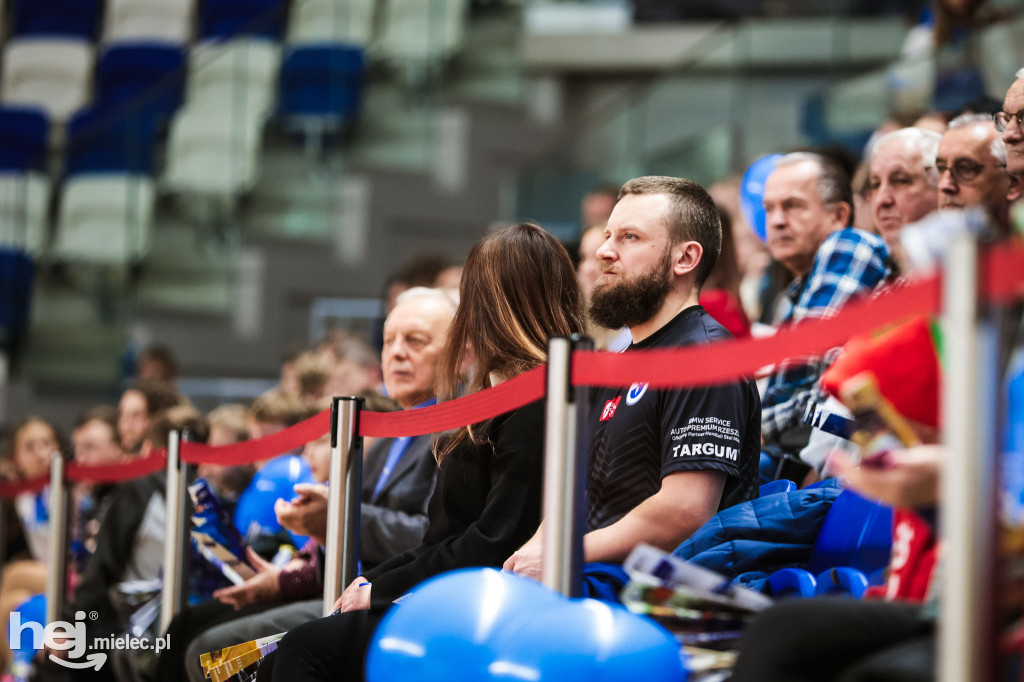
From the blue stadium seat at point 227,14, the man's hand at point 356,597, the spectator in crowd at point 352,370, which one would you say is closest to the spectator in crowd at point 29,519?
the spectator in crowd at point 352,370

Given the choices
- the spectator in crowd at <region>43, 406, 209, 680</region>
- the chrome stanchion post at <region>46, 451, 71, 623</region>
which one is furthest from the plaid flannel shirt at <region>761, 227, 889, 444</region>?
the chrome stanchion post at <region>46, 451, 71, 623</region>

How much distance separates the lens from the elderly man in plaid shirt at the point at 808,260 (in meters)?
3.25

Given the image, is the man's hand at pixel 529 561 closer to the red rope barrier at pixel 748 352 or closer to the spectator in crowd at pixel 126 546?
the red rope barrier at pixel 748 352

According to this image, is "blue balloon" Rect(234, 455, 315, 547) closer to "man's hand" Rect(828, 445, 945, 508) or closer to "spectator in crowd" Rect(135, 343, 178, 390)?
"man's hand" Rect(828, 445, 945, 508)

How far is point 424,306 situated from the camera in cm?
351

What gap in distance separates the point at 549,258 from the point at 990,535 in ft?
4.78

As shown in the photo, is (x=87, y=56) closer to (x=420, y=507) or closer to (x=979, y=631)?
(x=420, y=507)

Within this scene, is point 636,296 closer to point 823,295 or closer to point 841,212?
point 823,295

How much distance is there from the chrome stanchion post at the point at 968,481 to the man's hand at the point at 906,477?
13 centimetres

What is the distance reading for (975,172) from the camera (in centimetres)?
300

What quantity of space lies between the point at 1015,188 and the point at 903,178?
66cm

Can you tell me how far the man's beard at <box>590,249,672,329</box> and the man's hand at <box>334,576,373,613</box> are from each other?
30.9 inches

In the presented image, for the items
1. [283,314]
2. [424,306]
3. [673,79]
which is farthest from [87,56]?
[424,306]

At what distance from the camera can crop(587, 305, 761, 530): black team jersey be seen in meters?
2.58
